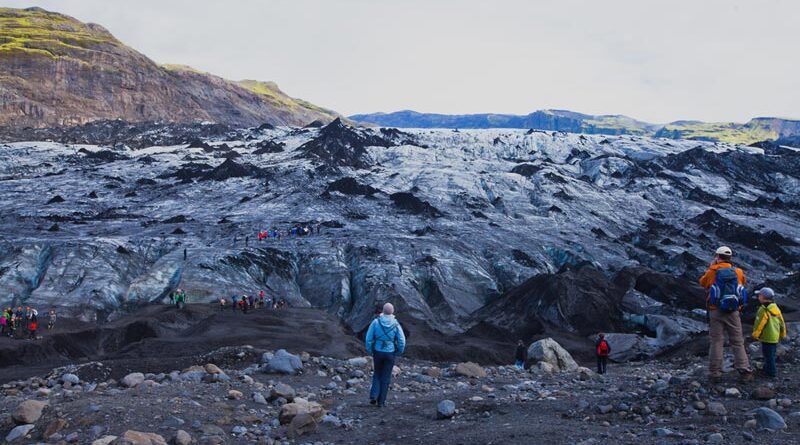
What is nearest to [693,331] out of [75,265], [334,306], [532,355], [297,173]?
[532,355]

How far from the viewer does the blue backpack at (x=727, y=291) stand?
34.9 ft

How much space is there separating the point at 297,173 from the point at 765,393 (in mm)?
83538

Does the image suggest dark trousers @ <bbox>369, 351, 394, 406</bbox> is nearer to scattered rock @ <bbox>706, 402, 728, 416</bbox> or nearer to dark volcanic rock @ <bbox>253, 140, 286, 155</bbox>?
scattered rock @ <bbox>706, 402, 728, 416</bbox>

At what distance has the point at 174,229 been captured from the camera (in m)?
62.9

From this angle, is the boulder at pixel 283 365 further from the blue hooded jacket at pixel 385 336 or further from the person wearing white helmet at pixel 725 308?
the person wearing white helmet at pixel 725 308

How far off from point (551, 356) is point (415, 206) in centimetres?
5391

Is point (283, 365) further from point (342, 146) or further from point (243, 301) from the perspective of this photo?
point (342, 146)

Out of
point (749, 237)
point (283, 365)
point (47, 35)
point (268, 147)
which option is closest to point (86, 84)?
point (47, 35)

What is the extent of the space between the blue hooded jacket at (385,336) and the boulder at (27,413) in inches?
207

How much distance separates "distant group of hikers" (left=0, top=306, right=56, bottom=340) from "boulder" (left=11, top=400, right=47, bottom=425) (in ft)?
91.8

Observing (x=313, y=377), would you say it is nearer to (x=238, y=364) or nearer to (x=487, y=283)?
(x=238, y=364)

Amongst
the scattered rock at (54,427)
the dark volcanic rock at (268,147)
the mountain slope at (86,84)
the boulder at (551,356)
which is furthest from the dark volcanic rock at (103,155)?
the scattered rock at (54,427)

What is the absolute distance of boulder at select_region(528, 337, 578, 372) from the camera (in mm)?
22547

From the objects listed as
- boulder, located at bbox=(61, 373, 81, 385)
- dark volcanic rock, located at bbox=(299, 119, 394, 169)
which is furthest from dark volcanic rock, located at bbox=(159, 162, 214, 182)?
boulder, located at bbox=(61, 373, 81, 385)
